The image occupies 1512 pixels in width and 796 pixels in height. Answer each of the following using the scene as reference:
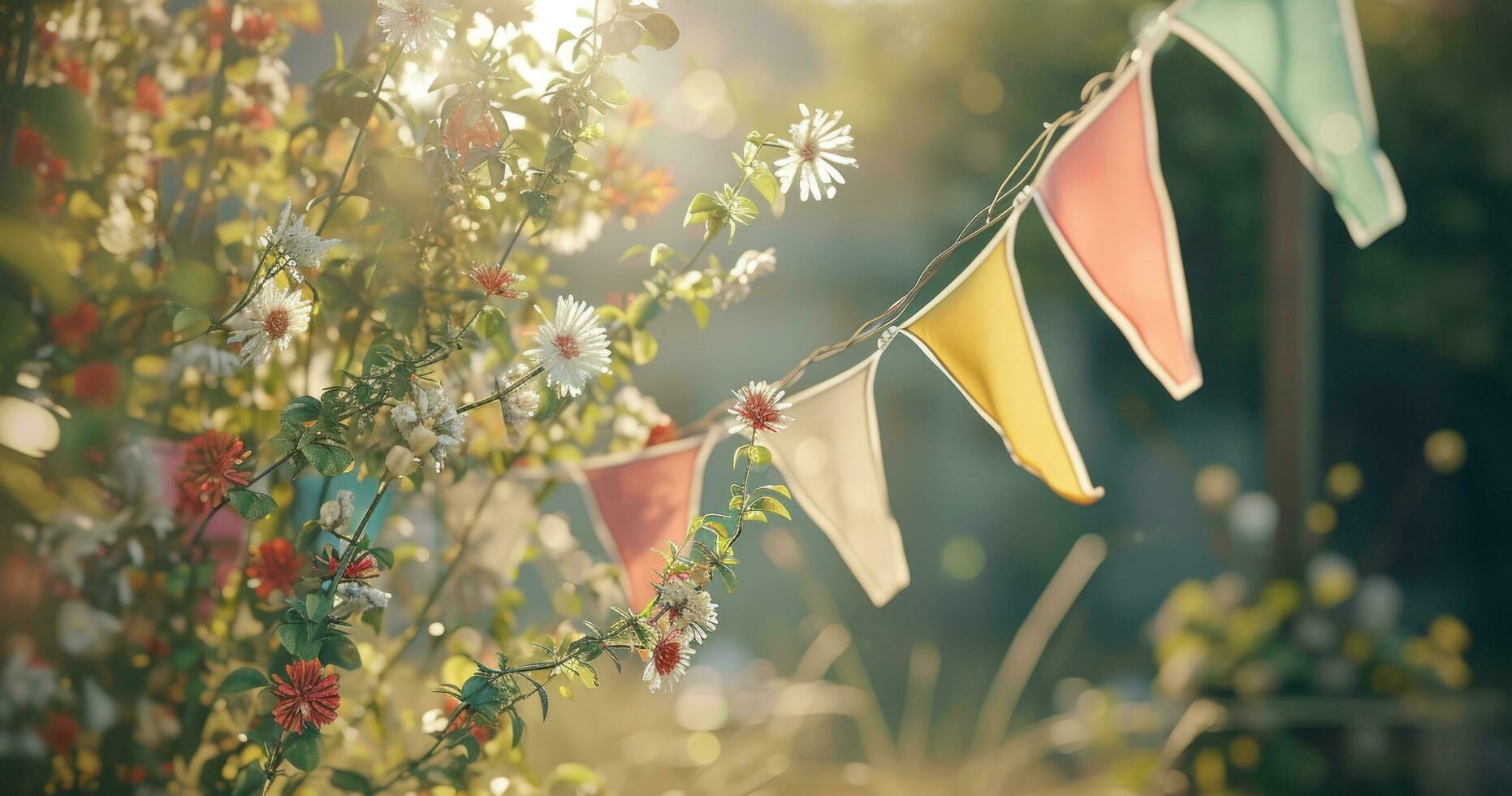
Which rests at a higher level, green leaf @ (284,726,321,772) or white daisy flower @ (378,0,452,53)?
white daisy flower @ (378,0,452,53)

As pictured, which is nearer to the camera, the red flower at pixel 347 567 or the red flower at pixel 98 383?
the red flower at pixel 347 567

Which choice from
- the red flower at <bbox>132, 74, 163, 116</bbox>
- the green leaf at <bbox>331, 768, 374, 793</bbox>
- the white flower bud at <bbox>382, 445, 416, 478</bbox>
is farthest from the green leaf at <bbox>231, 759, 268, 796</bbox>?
the red flower at <bbox>132, 74, 163, 116</bbox>

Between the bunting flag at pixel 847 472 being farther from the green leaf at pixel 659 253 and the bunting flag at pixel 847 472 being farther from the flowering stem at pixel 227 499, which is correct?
the flowering stem at pixel 227 499

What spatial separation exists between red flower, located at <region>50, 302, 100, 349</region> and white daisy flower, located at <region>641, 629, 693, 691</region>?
25.1 inches

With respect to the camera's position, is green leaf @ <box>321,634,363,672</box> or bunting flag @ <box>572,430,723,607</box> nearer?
green leaf @ <box>321,634,363,672</box>

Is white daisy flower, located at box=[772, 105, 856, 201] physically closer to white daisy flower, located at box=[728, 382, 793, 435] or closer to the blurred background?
white daisy flower, located at box=[728, 382, 793, 435]

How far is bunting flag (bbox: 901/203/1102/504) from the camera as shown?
78 cm

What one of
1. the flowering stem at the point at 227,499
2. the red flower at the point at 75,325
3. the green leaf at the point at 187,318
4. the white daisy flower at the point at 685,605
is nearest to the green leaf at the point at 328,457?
the flowering stem at the point at 227,499

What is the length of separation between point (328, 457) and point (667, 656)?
256 millimetres

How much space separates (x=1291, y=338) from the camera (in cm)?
217

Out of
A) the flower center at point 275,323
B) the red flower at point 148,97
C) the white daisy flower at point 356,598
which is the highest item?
the red flower at point 148,97

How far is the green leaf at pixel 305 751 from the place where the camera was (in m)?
0.67

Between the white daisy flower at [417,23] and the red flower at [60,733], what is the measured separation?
743 mm

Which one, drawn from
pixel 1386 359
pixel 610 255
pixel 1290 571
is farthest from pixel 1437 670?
pixel 610 255
